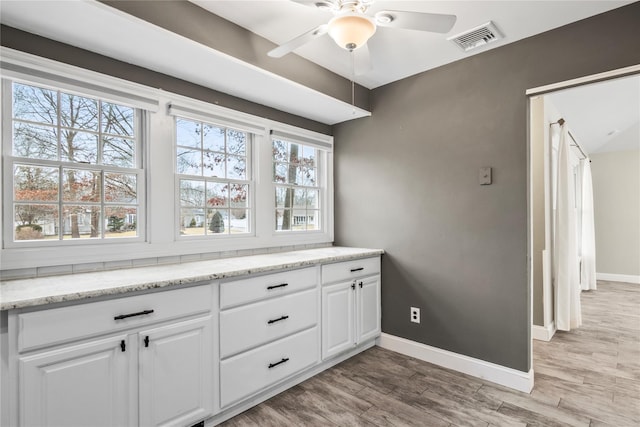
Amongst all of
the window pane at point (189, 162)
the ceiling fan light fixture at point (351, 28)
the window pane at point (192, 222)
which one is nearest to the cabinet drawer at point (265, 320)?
the window pane at point (192, 222)

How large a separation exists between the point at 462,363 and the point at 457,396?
15.9 inches

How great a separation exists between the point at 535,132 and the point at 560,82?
1.35m

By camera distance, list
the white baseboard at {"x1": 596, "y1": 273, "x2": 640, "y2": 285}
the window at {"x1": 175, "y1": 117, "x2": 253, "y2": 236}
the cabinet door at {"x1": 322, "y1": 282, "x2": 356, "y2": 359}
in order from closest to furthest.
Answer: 1. the window at {"x1": 175, "y1": 117, "x2": 253, "y2": 236}
2. the cabinet door at {"x1": 322, "y1": 282, "x2": 356, "y2": 359}
3. the white baseboard at {"x1": 596, "y1": 273, "x2": 640, "y2": 285}

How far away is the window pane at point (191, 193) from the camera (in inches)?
99.2

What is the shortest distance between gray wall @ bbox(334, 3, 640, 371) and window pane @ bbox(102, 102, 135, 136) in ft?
6.61

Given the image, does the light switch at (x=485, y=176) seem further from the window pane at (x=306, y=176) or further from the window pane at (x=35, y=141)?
the window pane at (x=35, y=141)

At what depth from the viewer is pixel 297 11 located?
205cm

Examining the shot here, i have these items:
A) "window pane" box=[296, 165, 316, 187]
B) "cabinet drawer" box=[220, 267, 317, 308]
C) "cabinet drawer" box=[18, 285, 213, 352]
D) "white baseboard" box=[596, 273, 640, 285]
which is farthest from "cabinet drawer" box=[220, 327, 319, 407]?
"white baseboard" box=[596, 273, 640, 285]

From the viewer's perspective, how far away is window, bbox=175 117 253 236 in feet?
8.30

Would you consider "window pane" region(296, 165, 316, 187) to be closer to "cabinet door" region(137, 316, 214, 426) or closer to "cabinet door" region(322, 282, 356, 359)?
"cabinet door" region(322, 282, 356, 359)

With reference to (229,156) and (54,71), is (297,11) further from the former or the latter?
(54,71)

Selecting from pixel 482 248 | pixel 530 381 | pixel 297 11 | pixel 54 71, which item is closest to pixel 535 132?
pixel 482 248

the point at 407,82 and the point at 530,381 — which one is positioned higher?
the point at 407,82

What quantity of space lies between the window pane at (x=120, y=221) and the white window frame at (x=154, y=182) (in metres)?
0.05
